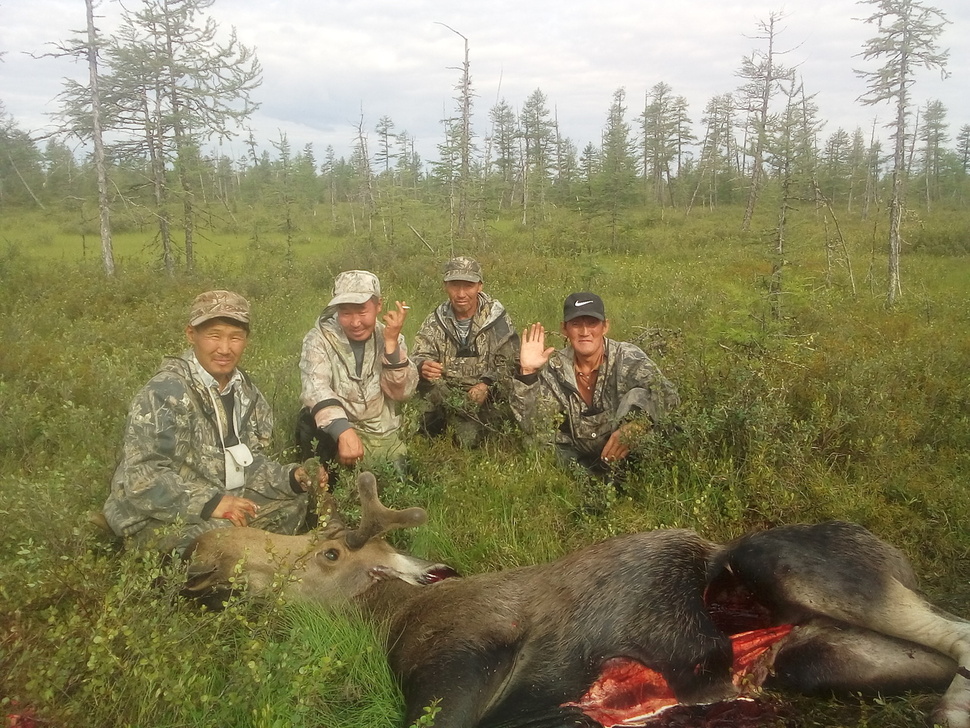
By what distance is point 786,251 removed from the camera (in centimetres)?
1057

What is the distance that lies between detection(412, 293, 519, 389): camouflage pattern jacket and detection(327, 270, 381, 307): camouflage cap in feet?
4.17

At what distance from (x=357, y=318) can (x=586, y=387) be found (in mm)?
1919

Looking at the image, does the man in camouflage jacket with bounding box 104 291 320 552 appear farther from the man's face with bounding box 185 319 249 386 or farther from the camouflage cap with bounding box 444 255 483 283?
the camouflage cap with bounding box 444 255 483 283

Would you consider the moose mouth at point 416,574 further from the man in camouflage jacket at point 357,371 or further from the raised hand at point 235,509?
the man in camouflage jacket at point 357,371

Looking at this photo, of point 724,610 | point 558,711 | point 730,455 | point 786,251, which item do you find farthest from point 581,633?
point 786,251

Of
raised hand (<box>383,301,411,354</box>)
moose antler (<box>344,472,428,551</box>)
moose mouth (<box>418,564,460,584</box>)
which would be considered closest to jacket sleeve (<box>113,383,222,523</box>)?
moose antler (<box>344,472,428,551</box>)

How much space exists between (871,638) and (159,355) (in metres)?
7.24

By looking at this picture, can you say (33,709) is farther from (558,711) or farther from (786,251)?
(786,251)

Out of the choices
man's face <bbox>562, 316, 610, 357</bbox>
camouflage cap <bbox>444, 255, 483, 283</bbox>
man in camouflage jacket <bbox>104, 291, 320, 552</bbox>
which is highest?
camouflage cap <bbox>444, 255, 483, 283</bbox>

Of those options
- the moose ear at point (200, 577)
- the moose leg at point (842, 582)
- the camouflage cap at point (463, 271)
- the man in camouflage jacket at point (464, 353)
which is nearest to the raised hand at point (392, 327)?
the man in camouflage jacket at point (464, 353)

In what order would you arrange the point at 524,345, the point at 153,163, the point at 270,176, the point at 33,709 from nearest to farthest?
1. the point at 33,709
2. the point at 524,345
3. the point at 153,163
4. the point at 270,176

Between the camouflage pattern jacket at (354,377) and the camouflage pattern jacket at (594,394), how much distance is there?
1.02m

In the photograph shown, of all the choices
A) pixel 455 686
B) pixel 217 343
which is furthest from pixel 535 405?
pixel 455 686

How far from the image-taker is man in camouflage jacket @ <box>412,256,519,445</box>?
20.0ft
